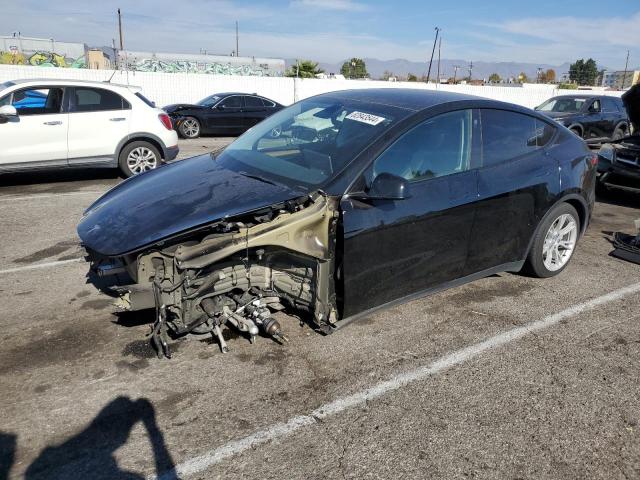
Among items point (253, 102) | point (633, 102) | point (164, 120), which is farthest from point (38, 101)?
point (253, 102)

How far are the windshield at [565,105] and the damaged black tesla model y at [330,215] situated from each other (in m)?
12.9

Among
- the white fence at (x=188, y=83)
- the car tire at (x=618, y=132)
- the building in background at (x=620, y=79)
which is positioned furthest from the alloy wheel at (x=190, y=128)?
the building in background at (x=620, y=79)

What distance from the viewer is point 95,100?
27.3ft

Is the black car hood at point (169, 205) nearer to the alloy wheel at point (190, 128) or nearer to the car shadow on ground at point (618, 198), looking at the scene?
the car shadow on ground at point (618, 198)

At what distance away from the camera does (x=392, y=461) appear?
8.04 ft

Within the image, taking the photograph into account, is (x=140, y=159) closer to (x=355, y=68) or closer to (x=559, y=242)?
(x=559, y=242)

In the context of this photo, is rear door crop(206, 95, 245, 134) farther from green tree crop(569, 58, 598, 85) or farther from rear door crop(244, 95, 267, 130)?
green tree crop(569, 58, 598, 85)

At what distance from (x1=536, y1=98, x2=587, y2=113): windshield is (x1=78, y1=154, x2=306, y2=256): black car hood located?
14.8m

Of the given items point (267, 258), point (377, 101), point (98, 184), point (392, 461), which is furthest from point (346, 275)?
point (98, 184)

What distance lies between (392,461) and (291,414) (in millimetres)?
617

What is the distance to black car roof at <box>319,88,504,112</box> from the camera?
3.81 metres

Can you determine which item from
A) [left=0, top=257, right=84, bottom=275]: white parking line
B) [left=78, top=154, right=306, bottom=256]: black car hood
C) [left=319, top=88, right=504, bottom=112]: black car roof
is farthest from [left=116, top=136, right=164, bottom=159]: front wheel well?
[left=319, top=88, right=504, bottom=112]: black car roof

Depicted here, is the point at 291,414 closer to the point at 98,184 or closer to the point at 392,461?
the point at 392,461

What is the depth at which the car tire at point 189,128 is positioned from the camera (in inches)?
599
